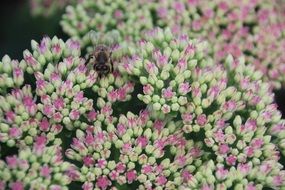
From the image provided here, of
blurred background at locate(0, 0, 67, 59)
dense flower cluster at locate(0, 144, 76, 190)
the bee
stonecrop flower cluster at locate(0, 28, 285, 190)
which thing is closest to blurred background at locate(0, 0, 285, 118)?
blurred background at locate(0, 0, 67, 59)

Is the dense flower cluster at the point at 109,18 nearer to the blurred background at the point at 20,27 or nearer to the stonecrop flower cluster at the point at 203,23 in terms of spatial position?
the stonecrop flower cluster at the point at 203,23

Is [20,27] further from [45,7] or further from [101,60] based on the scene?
[101,60]

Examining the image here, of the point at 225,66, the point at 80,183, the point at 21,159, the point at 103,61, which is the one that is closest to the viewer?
the point at 21,159

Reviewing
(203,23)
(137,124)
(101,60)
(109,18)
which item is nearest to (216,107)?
(137,124)

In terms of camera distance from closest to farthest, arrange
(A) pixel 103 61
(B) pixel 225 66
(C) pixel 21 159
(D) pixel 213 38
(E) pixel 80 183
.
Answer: (C) pixel 21 159 → (E) pixel 80 183 → (A) pixel 103 61 → (B) pixel 225 66 → (D) pixel 213 38

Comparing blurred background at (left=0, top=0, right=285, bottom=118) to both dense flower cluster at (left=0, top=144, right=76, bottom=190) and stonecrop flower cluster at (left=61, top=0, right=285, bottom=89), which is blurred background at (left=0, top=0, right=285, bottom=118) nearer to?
stonecrop flower cluster at (left=61, top=0, right=285, bottom=89)

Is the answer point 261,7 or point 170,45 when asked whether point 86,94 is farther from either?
point 261,7

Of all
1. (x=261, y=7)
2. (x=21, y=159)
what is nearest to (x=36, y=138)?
(x=21, y=159)

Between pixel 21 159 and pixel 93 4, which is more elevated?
pixel 93 4
